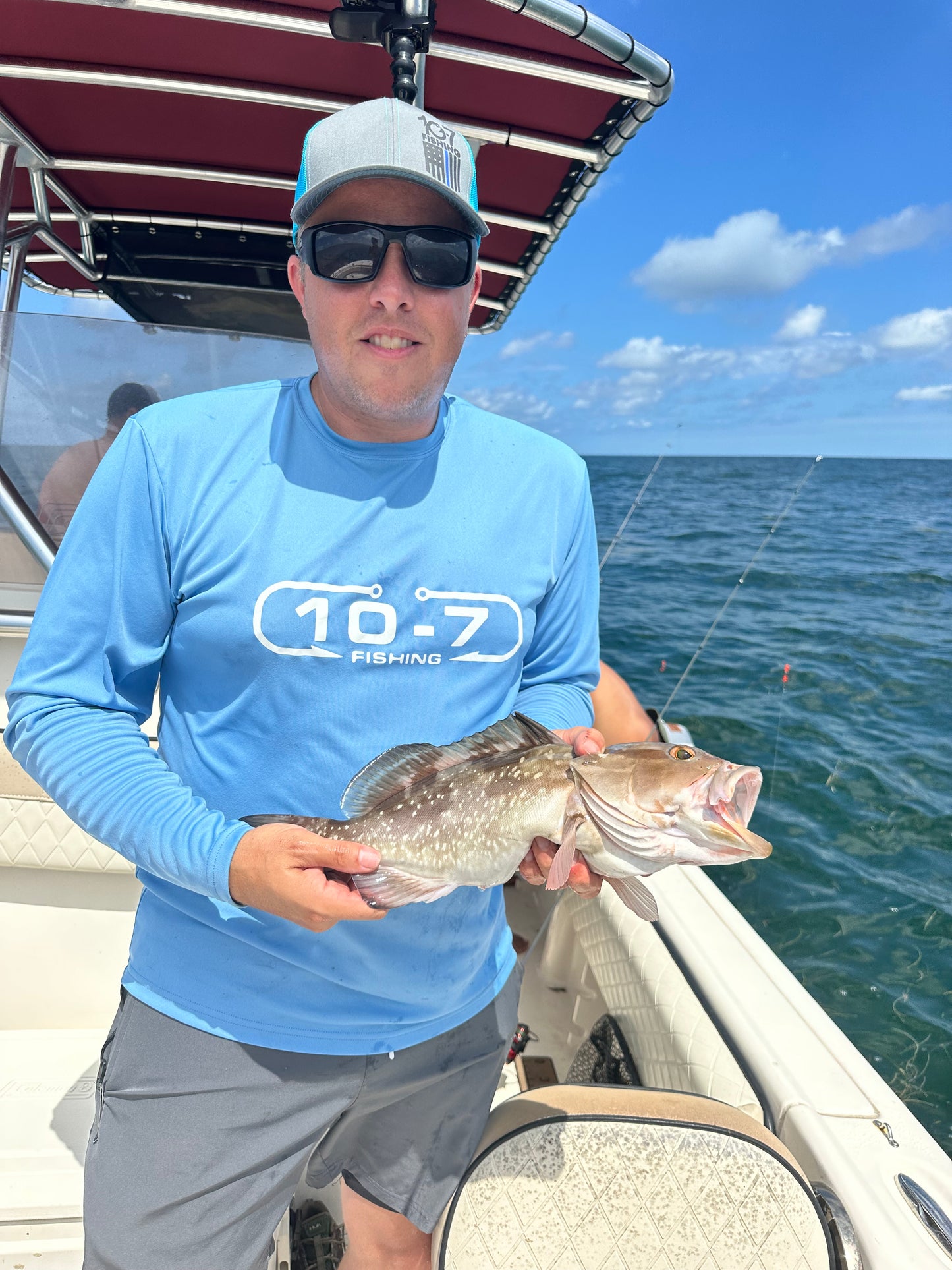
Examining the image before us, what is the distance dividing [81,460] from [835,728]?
10722 mm

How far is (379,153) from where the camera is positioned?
70.4 inches

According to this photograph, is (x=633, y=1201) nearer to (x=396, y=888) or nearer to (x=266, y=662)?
(x=396, y=888)

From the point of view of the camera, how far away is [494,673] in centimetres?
204

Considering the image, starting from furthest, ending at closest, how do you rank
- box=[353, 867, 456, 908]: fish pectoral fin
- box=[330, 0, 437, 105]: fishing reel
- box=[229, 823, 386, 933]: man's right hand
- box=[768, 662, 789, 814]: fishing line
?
box=[768, 662, 789, 814]: fishing line → box=[330, 0, 437, 105]: fishing reel → box=[353, 867, 456, 908]: fish pectoral fin → box=[229, 823, 386, 933]: man's right hand

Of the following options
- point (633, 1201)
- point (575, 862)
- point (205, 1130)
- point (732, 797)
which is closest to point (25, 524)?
point (205, 1130)

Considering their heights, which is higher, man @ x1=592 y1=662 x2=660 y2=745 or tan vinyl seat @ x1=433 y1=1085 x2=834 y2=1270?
man @ x1=592 y1=662 x2=660 y2=745

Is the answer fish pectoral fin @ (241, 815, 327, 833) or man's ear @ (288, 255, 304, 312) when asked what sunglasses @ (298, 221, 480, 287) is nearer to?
man's ear @ (288, 255, 304, 312)

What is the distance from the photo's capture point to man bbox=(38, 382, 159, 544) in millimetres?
3898

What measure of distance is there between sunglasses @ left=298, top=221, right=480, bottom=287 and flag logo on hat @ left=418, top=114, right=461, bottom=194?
0.11 meters

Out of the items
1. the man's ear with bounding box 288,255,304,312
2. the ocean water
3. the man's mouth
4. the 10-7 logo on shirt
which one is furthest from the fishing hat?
the ocean water

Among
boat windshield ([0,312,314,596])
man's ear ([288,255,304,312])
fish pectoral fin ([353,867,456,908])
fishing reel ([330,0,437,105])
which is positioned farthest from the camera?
boat windshield ([0,312,314,596])

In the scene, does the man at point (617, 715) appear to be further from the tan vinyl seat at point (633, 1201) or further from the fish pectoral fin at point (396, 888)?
the fish pectoral fin at point (396, 888)

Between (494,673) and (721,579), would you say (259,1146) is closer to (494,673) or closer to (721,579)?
(494,673)

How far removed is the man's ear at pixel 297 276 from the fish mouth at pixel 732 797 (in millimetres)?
1469
